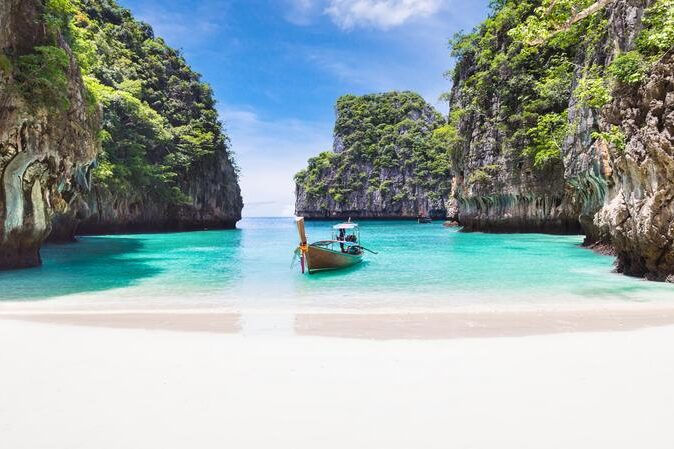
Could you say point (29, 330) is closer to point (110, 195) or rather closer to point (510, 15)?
point (110, 195)

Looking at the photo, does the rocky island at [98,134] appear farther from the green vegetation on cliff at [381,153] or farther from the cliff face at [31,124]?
the green vegetation on cliff at [381,153]

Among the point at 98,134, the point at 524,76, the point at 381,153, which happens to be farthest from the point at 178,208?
the point at 381,153

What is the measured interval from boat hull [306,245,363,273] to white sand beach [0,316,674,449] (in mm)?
8660

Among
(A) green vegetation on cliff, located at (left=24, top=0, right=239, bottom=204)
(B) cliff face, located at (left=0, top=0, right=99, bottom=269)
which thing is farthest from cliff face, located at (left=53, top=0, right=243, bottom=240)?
(B) cliff face, located at (left=0, top=0, right=99, bottom=269)

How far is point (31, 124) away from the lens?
41.1 feet

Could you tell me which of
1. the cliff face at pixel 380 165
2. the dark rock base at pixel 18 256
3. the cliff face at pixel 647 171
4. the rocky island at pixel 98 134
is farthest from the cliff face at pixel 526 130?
the cliff face at pixel 380 165

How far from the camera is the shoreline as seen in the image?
616cm

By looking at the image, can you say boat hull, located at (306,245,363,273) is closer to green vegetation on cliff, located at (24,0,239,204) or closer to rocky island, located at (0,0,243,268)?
rocky island, located at (0,0,243,268)

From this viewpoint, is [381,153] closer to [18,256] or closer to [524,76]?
[524,76]

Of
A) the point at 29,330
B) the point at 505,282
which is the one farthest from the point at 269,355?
the point at 505,282

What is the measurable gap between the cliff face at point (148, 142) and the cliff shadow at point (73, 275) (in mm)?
10743

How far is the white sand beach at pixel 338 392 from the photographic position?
290 cm

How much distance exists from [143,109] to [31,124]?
25.0m

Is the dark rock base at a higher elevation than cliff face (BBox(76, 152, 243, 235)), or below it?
below
